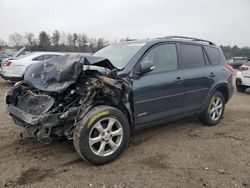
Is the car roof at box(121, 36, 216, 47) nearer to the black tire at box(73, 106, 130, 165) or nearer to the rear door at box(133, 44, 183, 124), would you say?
the rear door at box(133, 44, 183, 124)

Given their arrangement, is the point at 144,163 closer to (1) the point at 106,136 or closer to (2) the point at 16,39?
(1) the point at 106,136

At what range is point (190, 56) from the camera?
15.4ft

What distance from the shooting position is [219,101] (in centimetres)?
538

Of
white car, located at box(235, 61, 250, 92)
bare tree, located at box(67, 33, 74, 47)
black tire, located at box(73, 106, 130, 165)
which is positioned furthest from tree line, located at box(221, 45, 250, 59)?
black tire, located at box(73, 106, 130, 165)

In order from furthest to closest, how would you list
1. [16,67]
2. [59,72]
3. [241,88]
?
[241,88] < [16,67] < [59,72]

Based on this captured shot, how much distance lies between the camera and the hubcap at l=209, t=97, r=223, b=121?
5.24 metres

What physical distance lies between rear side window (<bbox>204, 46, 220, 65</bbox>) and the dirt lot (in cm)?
154

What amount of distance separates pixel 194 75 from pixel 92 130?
2365 mm

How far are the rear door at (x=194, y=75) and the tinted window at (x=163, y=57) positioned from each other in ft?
0.58

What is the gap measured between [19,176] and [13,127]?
1.98 m

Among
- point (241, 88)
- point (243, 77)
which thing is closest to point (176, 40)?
point (243, 77)

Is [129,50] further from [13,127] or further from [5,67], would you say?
[5,67]

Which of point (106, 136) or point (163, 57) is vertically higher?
point (163, 57)

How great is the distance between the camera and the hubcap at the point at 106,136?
3.25 m
